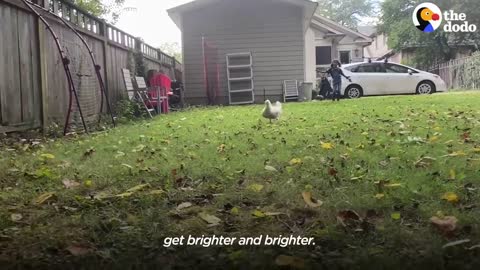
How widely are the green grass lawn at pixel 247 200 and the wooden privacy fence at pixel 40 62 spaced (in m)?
0.74

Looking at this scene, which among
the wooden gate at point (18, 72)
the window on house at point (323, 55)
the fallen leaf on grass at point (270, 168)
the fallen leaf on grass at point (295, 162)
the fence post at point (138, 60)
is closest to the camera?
the fallen leaf on grass at point (270, 168)

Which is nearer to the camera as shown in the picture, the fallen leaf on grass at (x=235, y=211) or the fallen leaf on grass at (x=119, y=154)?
the fallen leaf on grass at (x=235, y=211)

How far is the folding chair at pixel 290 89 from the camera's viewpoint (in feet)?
49.3

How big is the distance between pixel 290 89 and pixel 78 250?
1333cm

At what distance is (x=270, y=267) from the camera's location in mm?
1908

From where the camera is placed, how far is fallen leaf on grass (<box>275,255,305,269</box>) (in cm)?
190

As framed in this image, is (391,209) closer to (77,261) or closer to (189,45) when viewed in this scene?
(77,261)

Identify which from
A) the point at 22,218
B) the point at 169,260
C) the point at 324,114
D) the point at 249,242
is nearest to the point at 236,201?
the point at 249,242

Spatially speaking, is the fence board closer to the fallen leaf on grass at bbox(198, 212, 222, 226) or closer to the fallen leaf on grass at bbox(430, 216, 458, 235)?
the fallen leaf on grass at bbox(198, 212, 222, 226)

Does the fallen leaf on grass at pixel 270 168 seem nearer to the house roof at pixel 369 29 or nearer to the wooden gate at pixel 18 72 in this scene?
the wooden gate at pixel 18 72

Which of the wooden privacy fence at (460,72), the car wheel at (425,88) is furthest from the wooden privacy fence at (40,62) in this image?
Answer: the car wheel at (425,88)

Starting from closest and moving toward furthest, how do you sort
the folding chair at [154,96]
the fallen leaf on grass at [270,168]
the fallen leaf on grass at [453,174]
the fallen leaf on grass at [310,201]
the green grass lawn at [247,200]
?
1. the green grass lawn at [247,200]
2. the fallen leaf on grass at [310,201]
3. the fallen leaf on grass at [453,174]
4. the fallen leaf on grass at [270,168]
5. the folding chair at [154,96]

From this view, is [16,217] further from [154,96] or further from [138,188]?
[154,96]

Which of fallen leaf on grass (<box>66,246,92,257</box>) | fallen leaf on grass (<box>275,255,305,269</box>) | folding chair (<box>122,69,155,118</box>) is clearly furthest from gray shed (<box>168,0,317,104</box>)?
fallen leaf on grass (<box>275,255,305,269</box>)
